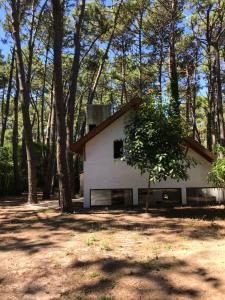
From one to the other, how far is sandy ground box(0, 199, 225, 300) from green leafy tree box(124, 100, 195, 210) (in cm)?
185

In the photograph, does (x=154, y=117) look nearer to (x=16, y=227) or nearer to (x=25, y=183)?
(x=16, y=227)

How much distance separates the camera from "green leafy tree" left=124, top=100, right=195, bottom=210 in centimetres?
1489

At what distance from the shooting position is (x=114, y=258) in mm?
9375

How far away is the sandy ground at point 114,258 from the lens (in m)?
7.47

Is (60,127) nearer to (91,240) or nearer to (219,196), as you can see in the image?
(91,240)

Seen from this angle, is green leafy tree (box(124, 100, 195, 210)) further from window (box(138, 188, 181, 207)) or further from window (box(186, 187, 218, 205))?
window (box(186, 187, 218, 205))

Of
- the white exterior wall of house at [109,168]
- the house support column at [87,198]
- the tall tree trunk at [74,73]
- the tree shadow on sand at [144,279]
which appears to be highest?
the tall tree trunk at [74,73]

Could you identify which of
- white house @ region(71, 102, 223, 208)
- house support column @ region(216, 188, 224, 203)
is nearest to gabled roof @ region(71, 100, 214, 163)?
white house @ region(71, 102, 223, 208)

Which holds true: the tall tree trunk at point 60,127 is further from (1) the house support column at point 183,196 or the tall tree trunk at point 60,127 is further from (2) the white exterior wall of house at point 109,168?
(1) the house support column at point 183,196

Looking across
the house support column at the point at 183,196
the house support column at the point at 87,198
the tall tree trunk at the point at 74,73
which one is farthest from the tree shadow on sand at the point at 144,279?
the tall tree trunk at the point at 74,73

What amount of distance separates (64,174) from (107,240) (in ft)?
17.6

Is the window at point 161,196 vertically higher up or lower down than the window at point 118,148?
lower down

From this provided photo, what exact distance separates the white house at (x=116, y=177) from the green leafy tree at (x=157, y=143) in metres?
3.28

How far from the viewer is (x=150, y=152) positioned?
15.2 m
